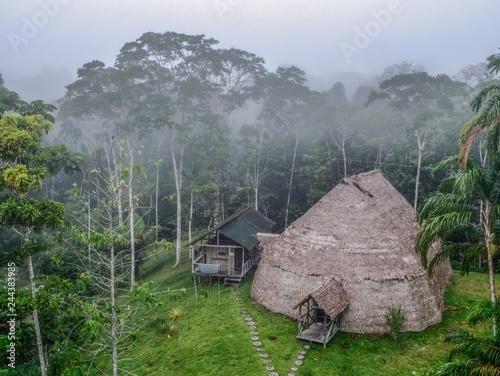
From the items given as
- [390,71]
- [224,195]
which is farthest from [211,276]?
[390,71]

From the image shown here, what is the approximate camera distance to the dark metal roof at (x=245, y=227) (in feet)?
82.0

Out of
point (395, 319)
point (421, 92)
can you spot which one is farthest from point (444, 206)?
point (421, 92)

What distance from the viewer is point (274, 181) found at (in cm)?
4406

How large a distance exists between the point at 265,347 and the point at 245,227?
512 inches

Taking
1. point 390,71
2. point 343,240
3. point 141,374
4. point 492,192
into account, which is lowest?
point 141,374

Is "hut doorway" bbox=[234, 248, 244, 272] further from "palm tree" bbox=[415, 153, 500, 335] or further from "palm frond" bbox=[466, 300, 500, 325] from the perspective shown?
"palm frond" bbox=[466, 300, 500, 325]

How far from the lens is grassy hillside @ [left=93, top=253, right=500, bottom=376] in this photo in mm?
14414

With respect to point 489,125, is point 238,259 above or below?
below

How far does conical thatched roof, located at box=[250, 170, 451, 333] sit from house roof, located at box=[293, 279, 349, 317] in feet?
1.49

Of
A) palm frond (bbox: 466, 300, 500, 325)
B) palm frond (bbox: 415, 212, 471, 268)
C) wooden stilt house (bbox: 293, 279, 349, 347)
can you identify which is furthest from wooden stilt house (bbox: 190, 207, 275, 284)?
palm frond (bbox: 466, 300, 500, 325)

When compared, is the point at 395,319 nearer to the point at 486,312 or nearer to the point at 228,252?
the point at 486,312

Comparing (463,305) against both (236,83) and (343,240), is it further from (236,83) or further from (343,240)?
(236,83)

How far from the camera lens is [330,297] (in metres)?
16.5

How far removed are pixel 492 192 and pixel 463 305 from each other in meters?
10.8
